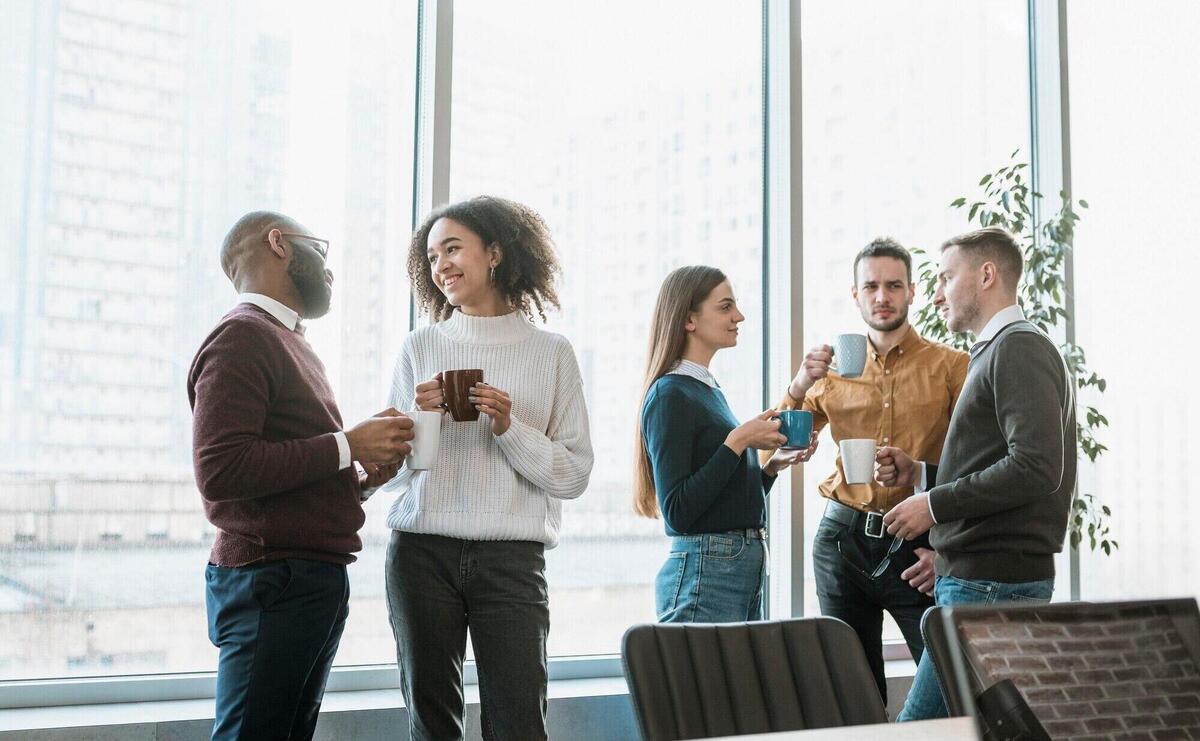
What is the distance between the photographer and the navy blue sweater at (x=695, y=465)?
2.32 m

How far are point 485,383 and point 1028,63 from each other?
2882 millimetres

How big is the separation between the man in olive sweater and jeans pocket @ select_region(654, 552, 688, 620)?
0.50 metres

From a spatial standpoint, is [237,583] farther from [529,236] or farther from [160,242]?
[160,242]

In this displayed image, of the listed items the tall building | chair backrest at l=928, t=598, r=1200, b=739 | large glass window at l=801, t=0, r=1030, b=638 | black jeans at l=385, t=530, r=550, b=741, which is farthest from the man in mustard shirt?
the tall building

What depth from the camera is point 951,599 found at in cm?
226

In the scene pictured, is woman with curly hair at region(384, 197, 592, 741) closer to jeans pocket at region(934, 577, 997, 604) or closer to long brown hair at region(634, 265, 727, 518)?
long brown hair at region(634, 265, 727, 518)

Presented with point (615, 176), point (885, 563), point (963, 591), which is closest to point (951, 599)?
point (963, 591)

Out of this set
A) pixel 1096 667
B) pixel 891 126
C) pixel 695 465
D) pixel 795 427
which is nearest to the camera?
pixel 1096 667

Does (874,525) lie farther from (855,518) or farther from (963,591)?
(963,591)

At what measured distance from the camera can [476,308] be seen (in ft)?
7.40

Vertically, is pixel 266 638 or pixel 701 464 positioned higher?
pixel 701 464

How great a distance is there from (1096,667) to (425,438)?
131cm

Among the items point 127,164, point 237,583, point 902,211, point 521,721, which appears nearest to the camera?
point 237,583

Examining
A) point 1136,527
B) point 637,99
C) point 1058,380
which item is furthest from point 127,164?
point 1136,527
